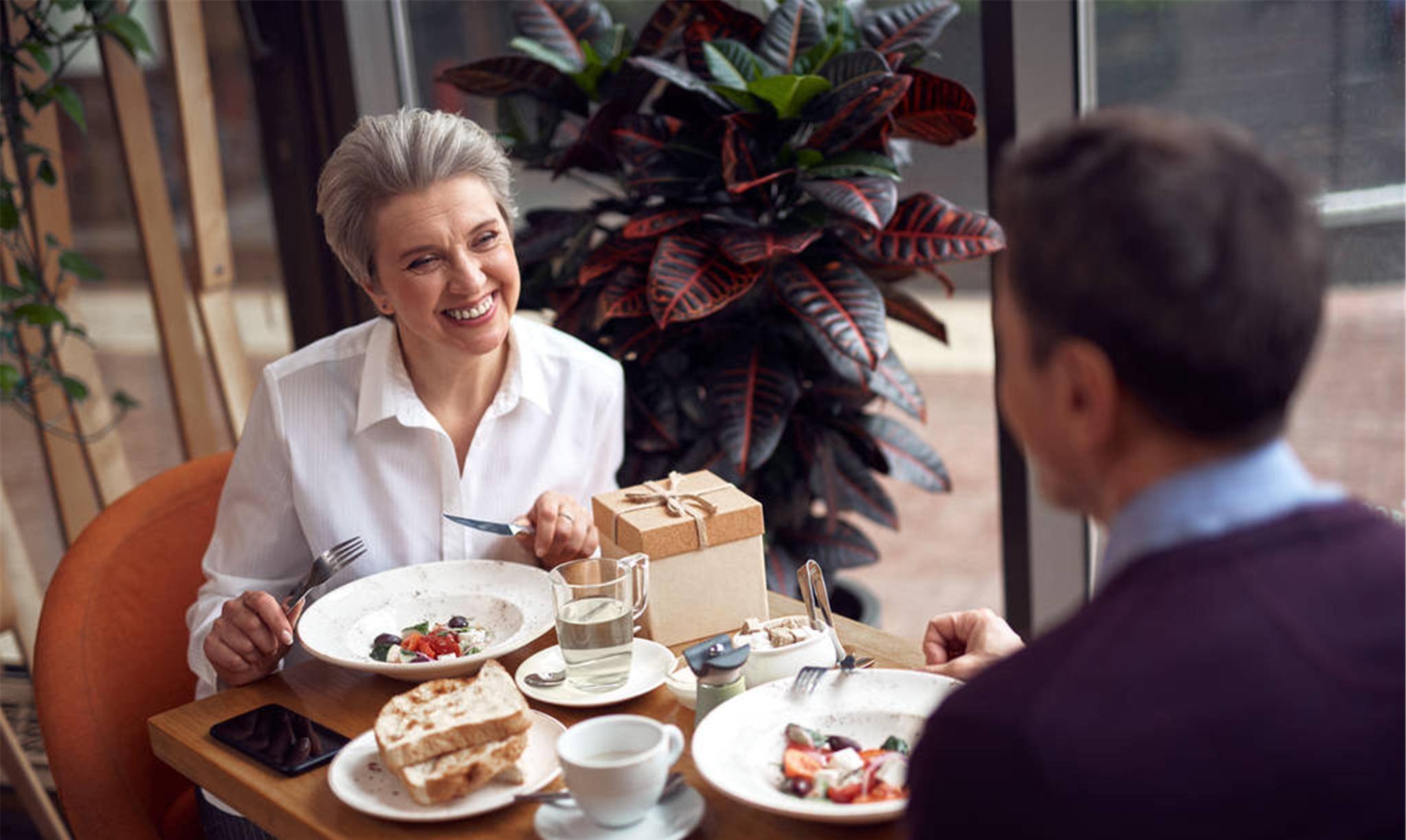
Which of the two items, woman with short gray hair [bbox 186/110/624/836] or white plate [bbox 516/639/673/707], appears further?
woman with short gray hair [bbox 186/110/624/836]

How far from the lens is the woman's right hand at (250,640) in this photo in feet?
5.15

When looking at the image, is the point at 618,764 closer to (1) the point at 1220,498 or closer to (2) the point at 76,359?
(1) the point at 1220,498

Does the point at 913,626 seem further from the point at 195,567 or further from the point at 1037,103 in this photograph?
the point at 195,567

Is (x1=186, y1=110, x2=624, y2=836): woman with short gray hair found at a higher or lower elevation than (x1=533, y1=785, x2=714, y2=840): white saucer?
higher

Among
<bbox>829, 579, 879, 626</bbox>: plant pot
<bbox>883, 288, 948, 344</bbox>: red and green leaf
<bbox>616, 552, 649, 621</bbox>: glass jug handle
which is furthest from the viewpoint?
<bbox>829, 579, 879, 626</bbox>: plant pot

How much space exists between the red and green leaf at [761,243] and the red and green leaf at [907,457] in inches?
16.5

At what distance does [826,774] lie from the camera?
117 cm

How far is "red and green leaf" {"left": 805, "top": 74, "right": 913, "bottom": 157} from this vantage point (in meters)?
2.17

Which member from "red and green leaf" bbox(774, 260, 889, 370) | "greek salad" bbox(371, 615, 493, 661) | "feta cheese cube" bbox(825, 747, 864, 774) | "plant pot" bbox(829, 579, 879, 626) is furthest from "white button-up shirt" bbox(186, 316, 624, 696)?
"plant pot" bbox(829, 579, 879, 626)

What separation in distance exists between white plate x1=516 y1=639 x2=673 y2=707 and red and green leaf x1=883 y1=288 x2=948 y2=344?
1.13 meters

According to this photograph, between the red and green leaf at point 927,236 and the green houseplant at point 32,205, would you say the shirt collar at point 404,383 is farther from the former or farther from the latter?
the green houseplant at point 32,205

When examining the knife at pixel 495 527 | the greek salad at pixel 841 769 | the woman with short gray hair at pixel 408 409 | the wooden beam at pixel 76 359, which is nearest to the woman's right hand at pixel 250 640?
the woman with short gray hair at pixel 408 409

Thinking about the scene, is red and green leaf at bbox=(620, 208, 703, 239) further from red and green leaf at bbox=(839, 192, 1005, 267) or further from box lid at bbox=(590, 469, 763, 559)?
box lid at bbox=(590, 469, 763, 559)

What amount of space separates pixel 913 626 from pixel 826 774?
290 cm
